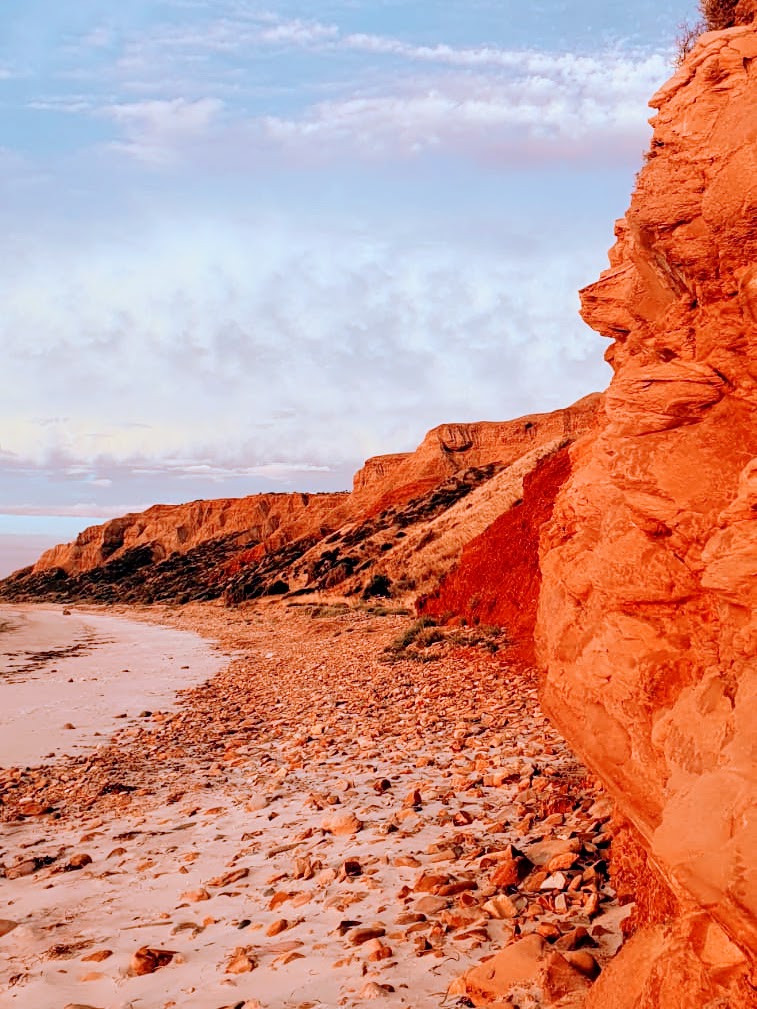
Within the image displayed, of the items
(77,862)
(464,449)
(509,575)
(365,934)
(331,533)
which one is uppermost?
(464,449)

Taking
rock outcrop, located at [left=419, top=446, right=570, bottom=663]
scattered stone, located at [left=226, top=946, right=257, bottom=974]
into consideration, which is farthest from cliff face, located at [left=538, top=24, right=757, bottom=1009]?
rock outcrop, located at [left=419, top=446, right=570, bottom=663]

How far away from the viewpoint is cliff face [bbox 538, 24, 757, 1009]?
255cm

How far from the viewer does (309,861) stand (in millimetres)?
5605

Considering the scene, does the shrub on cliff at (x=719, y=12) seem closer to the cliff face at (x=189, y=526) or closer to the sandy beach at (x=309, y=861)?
the sandy beach at (x=309, y=861)

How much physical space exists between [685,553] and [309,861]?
3866 mm

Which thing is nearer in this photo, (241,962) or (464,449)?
(241,962)

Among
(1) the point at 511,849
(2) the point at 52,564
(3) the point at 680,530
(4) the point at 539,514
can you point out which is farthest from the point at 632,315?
(2) the point at 52,564

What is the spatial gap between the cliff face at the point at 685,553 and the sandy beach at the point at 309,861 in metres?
1.08

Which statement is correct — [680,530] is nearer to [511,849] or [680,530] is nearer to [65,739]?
[511,849]

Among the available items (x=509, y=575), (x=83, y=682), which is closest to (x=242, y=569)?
(x=83, y=682)

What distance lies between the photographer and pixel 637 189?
3.74m

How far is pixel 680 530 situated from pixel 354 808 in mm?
4617

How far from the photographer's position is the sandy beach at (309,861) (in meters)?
4.15

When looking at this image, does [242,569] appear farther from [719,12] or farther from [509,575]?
[719,12]
